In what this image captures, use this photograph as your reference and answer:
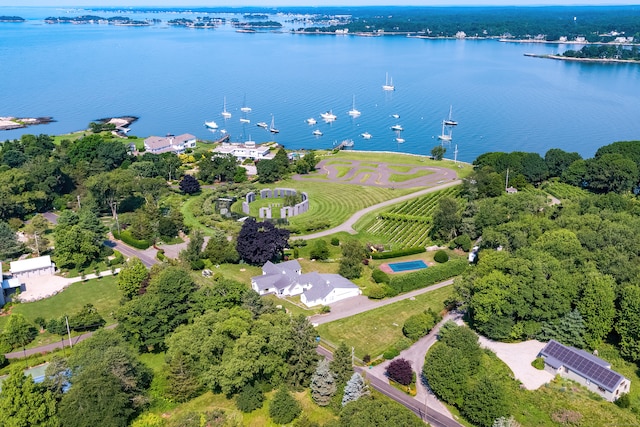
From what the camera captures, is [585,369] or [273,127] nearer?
[585,369]

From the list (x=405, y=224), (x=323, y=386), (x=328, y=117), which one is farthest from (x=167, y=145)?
(x=323, y=386)

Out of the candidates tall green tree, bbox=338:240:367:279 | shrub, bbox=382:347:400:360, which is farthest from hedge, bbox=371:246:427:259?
shrub, bbox=382:347:400:360

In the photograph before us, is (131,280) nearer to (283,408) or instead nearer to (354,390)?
(283,408)

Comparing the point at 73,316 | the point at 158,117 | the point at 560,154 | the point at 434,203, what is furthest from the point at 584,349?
the point at 158,117

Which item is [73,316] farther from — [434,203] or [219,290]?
[434,203]

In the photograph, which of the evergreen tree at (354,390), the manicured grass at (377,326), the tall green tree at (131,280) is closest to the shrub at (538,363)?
the manicured grass at (377,326)

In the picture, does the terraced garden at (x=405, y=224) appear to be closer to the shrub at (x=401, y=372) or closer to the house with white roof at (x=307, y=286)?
the house with white roof at (x=307, y=286)

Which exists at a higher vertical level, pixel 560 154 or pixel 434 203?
pixel 560 154
